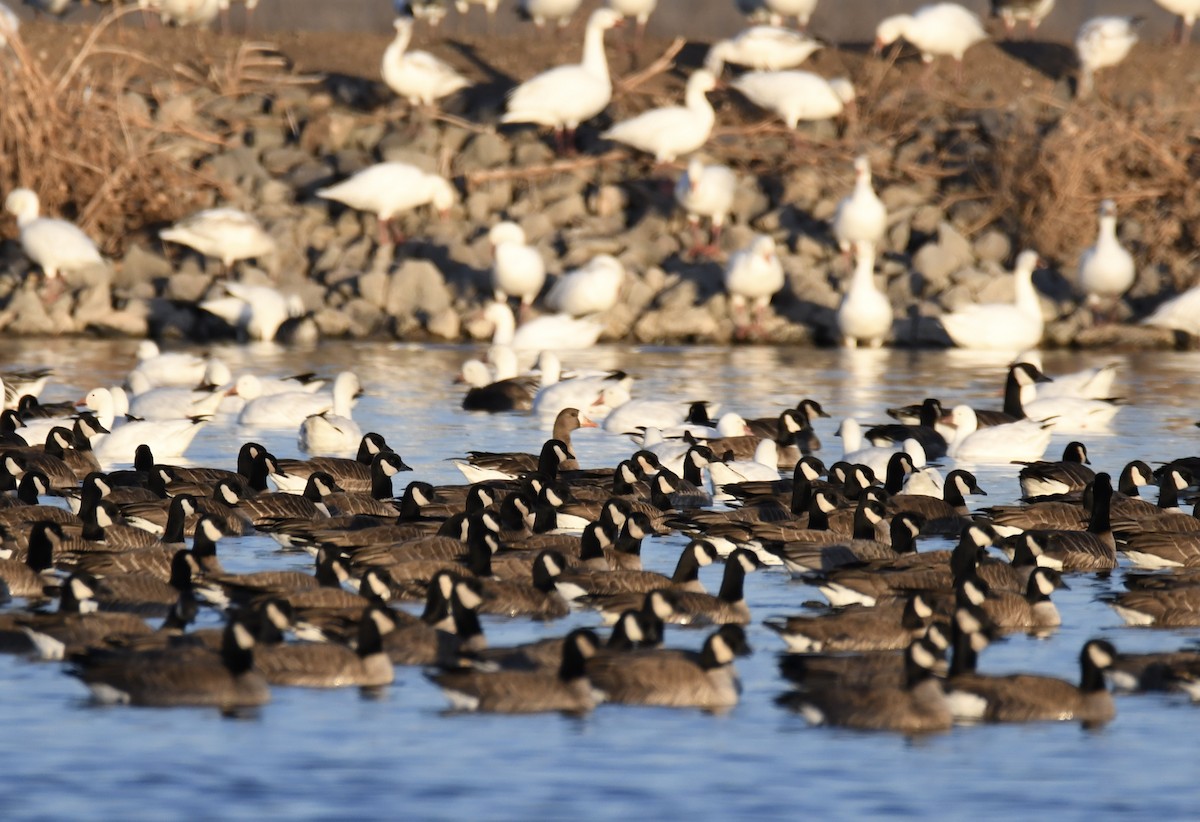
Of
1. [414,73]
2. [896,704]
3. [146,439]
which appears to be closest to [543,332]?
[414,73]

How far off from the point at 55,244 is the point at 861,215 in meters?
12.8

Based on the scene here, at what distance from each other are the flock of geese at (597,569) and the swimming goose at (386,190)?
15279 mm

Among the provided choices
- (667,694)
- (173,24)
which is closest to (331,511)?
(667,694)

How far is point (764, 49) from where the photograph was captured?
40375mm

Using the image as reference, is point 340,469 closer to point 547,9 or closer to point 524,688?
point 524,688

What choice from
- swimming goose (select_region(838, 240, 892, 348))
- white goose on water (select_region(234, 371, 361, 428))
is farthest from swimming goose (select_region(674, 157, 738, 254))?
white goose on water (select_region(234, 371, 361, 428))

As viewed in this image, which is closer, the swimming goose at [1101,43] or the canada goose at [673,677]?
the canada goose at [673,677]

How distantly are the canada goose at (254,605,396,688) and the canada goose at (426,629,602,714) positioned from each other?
531 mm

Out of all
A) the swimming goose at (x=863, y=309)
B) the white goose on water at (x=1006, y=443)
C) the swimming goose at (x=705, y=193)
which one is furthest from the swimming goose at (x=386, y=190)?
the white goose on water at (x=1006, y=443)

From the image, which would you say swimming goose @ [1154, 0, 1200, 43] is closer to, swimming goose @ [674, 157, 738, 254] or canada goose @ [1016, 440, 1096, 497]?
swimming goose @ [674, 157, 738, 254]

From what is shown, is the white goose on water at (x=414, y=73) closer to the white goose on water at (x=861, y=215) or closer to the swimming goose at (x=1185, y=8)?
the white goose on water at (x=861, y=215)

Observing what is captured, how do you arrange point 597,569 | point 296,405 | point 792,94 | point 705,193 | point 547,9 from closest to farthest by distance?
point 597,569
point 296,405
point 705,193
point 792,94
point 547,9

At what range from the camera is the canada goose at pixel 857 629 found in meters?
12.9

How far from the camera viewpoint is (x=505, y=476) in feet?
65.1
